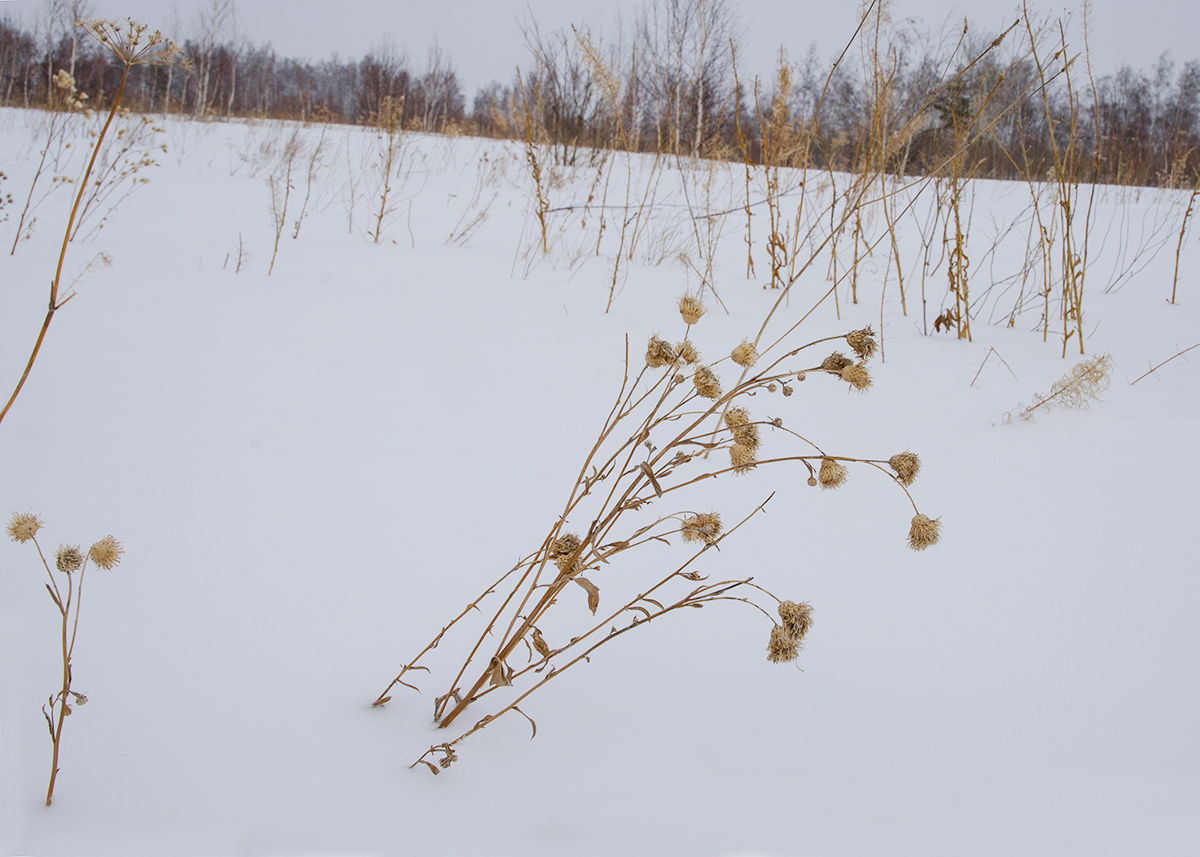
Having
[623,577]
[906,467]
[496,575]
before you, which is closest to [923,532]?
[906,467]

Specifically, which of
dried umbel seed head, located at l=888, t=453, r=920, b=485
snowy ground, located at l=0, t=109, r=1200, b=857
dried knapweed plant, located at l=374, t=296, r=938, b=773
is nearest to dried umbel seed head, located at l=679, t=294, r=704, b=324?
dried knapweed plant, located at l=374, t=296, r=938, b=773

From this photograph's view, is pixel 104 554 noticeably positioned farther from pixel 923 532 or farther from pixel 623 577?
pixel 923 532

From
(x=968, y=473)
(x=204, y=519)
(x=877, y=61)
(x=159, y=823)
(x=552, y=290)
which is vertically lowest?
(x=159, y=823)

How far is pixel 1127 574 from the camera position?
1128mm

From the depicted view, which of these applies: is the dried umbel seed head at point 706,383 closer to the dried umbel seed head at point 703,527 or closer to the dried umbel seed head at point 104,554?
the dried umbel seed head at point 703,527

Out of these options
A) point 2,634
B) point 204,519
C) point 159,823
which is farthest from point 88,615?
point 159,823

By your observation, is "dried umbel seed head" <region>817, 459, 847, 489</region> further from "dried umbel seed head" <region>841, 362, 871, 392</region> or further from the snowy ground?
the snowy ground

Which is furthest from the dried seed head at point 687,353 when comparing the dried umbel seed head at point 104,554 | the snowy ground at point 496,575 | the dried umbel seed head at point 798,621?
the dried umbel seed head at point 104,554

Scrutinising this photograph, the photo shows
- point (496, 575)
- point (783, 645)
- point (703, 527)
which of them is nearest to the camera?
point (783, 645)

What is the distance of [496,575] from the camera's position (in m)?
1.06

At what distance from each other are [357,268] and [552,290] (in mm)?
915

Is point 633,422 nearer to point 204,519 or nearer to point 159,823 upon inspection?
point 204,519

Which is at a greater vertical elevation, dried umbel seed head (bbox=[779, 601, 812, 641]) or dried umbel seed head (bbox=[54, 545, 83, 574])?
dried umbel seed head (bbox=[779, 601, 812, 641])

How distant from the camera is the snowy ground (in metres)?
0.68
